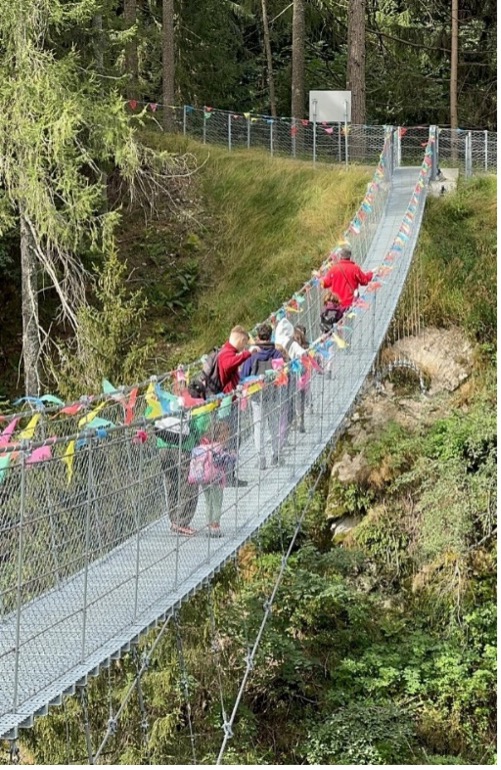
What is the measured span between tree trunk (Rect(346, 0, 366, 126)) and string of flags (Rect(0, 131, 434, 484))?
4.38 m

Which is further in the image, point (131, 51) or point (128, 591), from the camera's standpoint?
point (131, 51)

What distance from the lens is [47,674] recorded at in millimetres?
5965

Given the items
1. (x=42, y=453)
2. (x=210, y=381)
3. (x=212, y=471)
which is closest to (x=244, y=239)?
(x=210, y=381)

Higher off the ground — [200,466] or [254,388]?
[254,388]

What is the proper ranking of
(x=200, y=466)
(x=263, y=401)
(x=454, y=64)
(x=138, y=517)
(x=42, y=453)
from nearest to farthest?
(x=42, y=453)
(x=138, y=517)
(x=200, y=466)
(x=263, y=401)
(x=454, y=64)

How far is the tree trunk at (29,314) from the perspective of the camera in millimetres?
13602

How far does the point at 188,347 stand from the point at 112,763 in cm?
655

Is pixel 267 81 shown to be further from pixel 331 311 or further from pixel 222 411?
pixel 222 411

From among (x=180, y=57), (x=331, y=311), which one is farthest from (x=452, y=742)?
(x=180, y=57)

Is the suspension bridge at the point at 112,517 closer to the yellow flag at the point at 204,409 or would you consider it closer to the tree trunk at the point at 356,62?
the yellow flag at the point at 204,409

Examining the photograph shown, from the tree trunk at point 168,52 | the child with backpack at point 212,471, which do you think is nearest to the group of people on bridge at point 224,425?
the child with backpack at point 212,471

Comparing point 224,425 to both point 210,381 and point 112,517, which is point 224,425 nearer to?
point 210,381

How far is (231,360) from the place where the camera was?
8.64 meters

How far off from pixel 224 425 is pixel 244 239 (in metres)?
9.18
